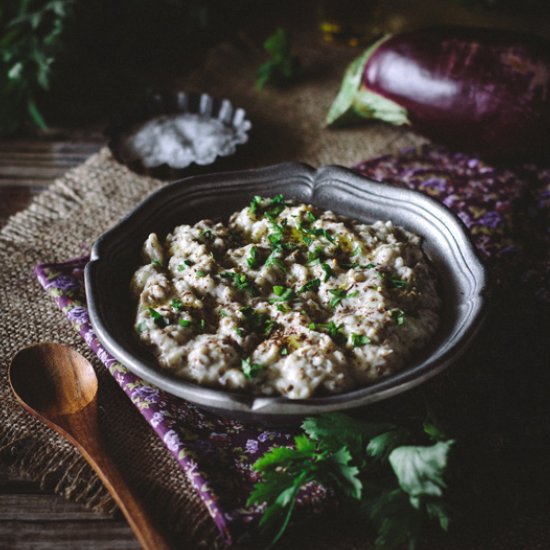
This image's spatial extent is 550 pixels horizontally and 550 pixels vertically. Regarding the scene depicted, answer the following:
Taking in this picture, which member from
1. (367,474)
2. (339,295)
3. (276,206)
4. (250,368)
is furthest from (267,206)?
(367,474)

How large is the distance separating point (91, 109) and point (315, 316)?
2211 mm

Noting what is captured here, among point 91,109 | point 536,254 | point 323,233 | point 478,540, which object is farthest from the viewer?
point 91,109

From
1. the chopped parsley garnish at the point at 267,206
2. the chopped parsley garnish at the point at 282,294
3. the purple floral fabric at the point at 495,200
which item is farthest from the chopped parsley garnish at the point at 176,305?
the purple floral fabric at the point at 495,200

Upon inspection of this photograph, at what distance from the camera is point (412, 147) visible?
3389 millimetres

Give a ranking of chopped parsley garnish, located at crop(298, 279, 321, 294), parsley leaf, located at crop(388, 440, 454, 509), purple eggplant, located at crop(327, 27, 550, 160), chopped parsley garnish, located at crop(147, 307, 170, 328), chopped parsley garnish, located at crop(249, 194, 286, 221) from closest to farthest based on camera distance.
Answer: parsley leaf, located at crop(388, 440, 454, 509), chopped parsley garnish, located at crop(147, 307, 170, 328), chopped parsley garnish, located at crop(298, 279, 321, 294), chopped parsley garnish, located at crop(249, 194, 286, 221), purple eggplant, located at crop(327, 27, 550, 160)

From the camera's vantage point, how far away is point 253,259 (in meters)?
2.19

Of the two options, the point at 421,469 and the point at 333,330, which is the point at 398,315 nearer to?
the point at 333,330

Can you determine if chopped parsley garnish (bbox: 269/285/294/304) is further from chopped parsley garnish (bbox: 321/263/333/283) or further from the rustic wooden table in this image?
the rustic wooden table

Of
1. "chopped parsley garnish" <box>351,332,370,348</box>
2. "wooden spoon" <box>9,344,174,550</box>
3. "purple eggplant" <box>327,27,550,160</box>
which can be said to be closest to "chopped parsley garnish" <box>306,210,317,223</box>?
"chopped parsley garnish" <box>351,332,370,348</box>

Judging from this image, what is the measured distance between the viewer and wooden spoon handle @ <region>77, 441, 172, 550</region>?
1687mm

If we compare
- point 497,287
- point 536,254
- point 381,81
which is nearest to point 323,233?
point 497,287

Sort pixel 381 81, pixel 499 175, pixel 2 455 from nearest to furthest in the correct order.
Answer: pixel 2 455
pixel 499 175
pixel 381 81

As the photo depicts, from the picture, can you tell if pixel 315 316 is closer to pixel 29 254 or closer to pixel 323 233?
pixel 323 233

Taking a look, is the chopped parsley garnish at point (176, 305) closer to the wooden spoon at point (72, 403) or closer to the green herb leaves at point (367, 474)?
the wooden spoon at point (72, 403)
